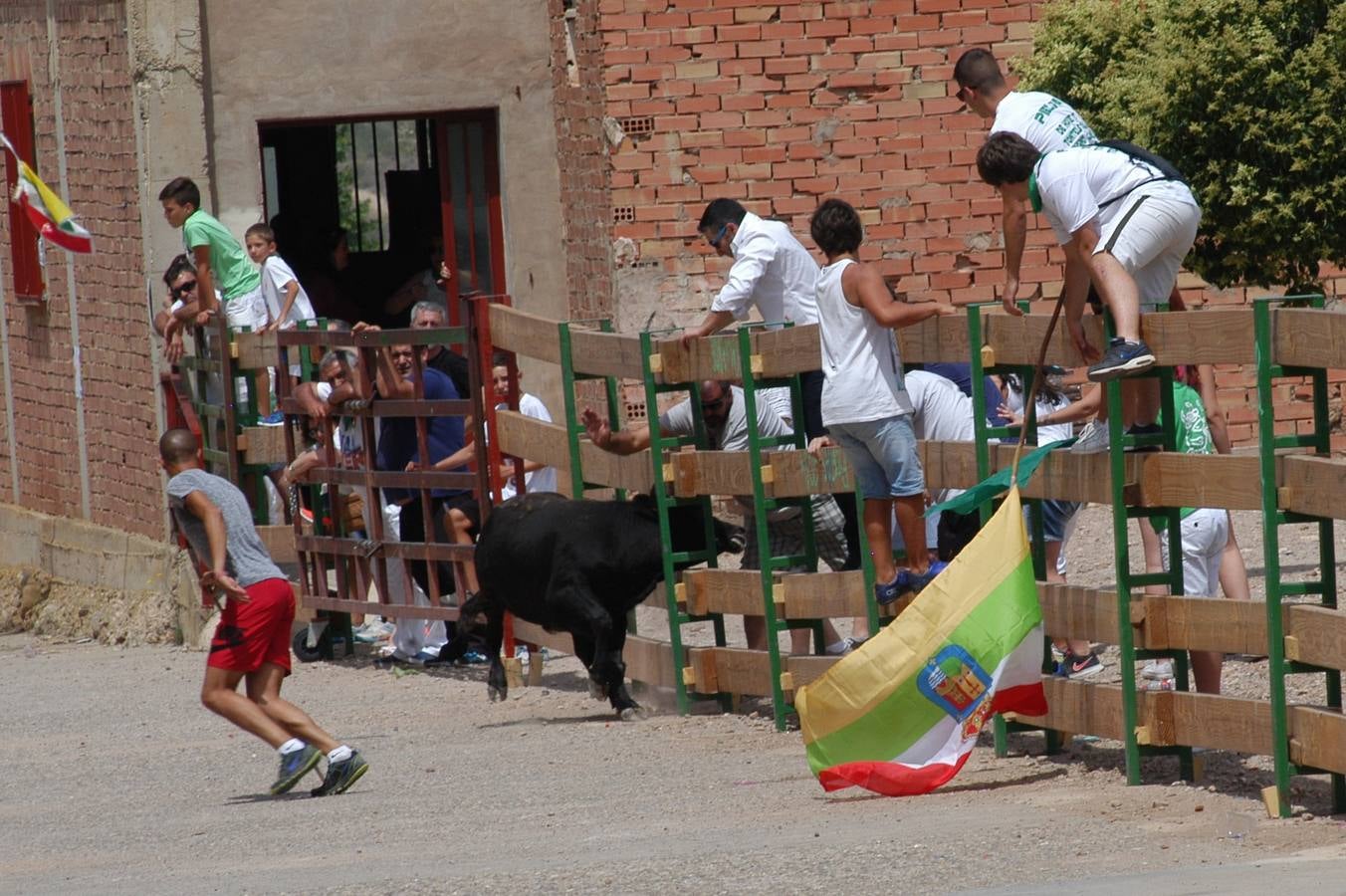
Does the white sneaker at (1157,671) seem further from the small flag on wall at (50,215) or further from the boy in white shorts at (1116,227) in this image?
the small flag on wall at (50,215)

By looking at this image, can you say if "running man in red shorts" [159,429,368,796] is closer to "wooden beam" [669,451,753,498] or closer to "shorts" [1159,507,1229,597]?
"wooden beam" [669,451,753,498]

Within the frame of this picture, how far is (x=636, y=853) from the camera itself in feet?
22.4

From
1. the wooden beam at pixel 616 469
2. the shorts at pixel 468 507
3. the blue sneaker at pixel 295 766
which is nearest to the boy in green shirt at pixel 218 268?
the shorts at pixel 468 507

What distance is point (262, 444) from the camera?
13406mm

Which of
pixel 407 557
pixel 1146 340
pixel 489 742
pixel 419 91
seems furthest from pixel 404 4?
pixel 1146 340

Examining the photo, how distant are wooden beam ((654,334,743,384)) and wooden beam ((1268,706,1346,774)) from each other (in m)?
3.12

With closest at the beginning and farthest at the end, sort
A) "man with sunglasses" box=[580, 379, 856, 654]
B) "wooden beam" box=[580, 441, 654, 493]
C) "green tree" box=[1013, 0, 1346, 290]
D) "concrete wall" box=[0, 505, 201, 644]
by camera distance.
Answer: "man with sunglasses" box=[580, 379, 856, 654] < "wooden beam" box=[580, 441, 654, 493] < "green tree" box=[1013, 0, 1346, 290] < "concrete wall" box=[0, 505, 201, 644]

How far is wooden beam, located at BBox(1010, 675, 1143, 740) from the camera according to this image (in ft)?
25.0

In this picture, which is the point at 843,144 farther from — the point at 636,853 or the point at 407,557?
the point at 636,853

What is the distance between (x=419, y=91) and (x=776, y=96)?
271 centimetres

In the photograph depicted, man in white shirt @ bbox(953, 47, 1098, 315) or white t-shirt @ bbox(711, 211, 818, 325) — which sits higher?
man in white shirt @ bbox(953, 47, 1098, 315)

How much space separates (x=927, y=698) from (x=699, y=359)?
250 cm

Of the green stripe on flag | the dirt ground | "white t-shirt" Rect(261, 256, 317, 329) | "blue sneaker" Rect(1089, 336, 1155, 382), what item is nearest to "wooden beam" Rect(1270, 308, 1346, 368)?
"blue sneaker" Rect(1089, 336, 1155, 382)

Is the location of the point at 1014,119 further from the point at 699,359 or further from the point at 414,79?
the point at 414,79
